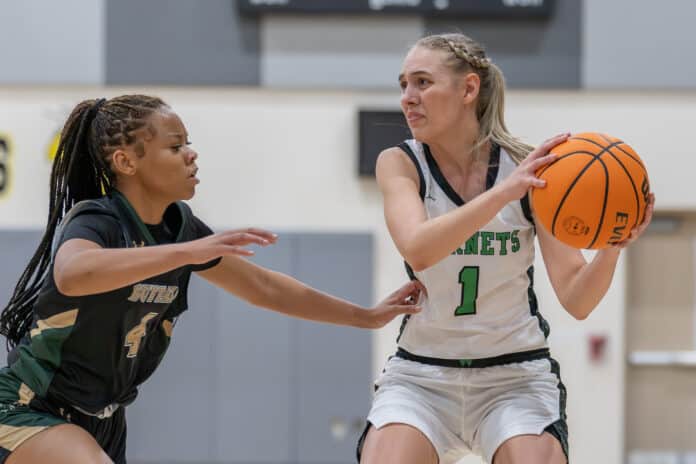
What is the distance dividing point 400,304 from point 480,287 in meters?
0.34

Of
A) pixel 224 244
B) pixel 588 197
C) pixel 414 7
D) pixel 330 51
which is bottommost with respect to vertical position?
pixel 224 244

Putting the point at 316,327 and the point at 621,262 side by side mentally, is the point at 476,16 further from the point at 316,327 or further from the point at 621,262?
the point at 316,327

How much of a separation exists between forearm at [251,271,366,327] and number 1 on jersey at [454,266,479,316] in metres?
0.51

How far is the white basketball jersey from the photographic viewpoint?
2.98 metres

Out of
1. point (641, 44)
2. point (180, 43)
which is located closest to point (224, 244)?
point (180, 43)

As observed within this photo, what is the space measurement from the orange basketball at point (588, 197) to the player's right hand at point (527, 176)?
0.04 meters

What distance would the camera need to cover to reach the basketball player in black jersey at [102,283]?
2.70 meters

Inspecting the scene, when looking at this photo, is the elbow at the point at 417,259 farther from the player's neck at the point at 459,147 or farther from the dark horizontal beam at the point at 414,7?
the dark horizontal beam at the point at 414,7

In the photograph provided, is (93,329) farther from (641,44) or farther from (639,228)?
(641,44)

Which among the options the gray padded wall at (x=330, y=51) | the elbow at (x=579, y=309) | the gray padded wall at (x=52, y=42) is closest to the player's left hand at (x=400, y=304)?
the elbow at (x=579, y=309)

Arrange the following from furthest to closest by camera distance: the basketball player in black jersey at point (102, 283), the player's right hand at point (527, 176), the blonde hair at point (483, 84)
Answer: the blonde hair at point (483, 84) < the basketball player in black jersey at point (102, 283) < the player's right hand at point (527, 176)

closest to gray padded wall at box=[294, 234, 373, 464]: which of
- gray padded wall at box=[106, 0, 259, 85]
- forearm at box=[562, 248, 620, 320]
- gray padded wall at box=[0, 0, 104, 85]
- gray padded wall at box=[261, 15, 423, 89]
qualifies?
gray padded wall at box=[261, 15, 423, 89]

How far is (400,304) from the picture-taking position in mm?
3223

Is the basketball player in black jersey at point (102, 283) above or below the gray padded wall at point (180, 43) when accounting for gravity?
below
